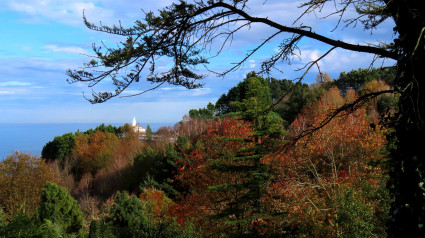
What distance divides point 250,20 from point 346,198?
6.25 m

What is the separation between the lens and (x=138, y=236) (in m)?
9.61

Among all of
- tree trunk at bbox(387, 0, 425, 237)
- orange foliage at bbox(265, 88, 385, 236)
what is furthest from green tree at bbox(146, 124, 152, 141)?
tree trunk at bbox(387, 0, 425, 237)

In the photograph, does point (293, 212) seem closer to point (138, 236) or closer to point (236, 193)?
point (236, 193)

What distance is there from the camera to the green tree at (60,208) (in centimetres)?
1648

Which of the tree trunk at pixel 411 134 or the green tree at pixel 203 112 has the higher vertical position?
the green tree at pixel 203 112

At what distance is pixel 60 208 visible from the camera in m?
16.8

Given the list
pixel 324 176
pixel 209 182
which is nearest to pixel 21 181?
pixel 209 182

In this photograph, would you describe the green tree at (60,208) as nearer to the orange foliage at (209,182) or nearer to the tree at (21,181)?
the orange foliage at (209,182)

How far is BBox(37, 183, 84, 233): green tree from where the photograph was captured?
54.1 feet

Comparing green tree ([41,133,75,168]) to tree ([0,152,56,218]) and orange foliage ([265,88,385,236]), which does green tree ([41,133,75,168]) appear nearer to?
tree ([0,152,56,218])

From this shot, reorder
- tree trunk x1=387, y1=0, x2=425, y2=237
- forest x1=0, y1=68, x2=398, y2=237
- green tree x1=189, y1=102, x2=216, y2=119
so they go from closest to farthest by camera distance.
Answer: tree trunk x1=387, y1=0, x2=425, y2=237 < forest x1=0, y1=68, x2=398, y2=237 < green tree x1=189, y1=102, x2=216, y2=119

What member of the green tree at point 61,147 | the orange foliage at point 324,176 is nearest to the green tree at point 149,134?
the green tree at point 61,147

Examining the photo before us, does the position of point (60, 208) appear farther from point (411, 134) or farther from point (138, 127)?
point (138, 127)

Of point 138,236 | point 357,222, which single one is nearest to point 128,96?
point 138,236
